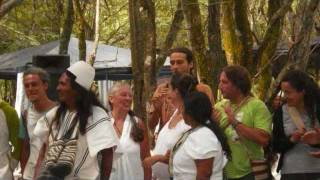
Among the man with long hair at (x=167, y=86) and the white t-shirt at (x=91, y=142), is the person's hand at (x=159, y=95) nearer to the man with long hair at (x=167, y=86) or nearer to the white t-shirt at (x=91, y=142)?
the man with long hair at (x=167, y=86)

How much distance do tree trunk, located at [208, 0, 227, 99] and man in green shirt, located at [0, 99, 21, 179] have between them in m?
2.67

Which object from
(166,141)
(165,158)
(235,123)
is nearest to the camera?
(235,123)

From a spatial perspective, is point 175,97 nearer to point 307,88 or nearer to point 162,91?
point 162,91

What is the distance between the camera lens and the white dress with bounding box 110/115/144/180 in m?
5.43

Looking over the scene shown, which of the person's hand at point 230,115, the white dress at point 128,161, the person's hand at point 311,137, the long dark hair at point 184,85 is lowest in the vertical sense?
the white dress at point 128,161

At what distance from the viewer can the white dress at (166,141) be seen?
516 centimetres

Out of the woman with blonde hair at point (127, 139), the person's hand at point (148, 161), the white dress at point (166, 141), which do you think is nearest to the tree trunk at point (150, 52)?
the woman with blonde hair at point (127, 139)

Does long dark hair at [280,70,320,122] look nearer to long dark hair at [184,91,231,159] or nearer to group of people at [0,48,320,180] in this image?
group of people at [0,48,320,180]

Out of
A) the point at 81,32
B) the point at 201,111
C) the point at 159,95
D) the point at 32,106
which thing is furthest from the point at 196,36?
the point at 81,32

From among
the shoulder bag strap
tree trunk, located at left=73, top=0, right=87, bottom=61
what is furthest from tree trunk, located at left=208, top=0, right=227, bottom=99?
tree trunk, located at left=73, top=0, right=87, bottom=61

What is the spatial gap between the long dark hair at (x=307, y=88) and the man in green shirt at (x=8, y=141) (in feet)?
7.02

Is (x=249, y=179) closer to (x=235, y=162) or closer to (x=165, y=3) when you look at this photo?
(x=235, y=162)

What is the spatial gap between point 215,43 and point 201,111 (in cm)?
324

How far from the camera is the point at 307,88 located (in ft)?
16.3
